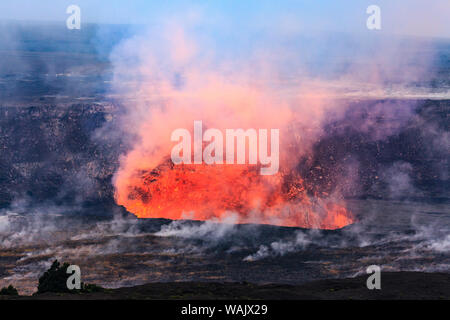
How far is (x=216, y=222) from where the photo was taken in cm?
3988

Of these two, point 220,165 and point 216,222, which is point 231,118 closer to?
point 220,165

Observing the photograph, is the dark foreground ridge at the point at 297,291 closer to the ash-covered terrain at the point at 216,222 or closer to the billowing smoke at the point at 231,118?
the ash-covered terrain at the point at 216,222

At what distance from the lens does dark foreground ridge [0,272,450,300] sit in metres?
25.0

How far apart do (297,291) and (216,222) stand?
14.1m

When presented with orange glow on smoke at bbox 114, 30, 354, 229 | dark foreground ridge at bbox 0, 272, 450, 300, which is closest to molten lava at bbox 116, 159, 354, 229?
orange glow on smoke at bbox 114, 30, 354, 229

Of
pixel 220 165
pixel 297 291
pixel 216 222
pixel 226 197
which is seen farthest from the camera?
pixel 220 165

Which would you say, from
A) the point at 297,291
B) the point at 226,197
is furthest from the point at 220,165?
the point at 297,291

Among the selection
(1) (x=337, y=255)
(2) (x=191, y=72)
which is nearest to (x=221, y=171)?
(1) (x=337, y=255)

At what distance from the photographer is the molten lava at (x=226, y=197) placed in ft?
137

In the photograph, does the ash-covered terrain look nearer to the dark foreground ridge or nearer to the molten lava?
the molten lava

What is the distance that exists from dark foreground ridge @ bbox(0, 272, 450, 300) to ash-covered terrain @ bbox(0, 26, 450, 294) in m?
3.11

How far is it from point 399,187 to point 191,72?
36.3m

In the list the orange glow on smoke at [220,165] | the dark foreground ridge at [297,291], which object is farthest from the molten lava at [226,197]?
the dark foreground ridge at [297,291]

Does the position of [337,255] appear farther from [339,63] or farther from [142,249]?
[339,63]
